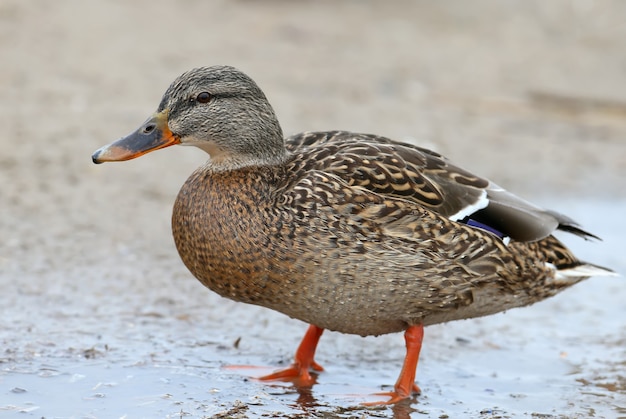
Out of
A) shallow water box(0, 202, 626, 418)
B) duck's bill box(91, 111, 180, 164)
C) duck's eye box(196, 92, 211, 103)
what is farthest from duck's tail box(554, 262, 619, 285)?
duck's bill box(91, 111, 180, 164)

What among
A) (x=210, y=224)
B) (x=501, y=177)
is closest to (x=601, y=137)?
(x=501, y=177)

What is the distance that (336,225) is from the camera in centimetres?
482

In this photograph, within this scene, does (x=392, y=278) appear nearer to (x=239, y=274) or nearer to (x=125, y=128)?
(x=239, y=274)

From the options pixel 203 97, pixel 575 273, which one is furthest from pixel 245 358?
pixel 575 273

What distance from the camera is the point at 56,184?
7707 mm

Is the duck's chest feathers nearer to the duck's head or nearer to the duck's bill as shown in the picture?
the duck's head

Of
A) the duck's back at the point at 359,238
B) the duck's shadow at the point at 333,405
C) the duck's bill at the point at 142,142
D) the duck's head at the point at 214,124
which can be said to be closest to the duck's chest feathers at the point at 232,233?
the duck's back at the point at 359,238

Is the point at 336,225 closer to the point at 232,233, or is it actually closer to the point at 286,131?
the point at 232,233

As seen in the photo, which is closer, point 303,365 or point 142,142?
point 142,142

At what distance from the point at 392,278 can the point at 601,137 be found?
5.64m

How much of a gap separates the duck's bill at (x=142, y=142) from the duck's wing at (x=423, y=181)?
2.16ft

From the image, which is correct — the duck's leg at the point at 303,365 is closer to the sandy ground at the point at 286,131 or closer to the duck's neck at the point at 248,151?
the sandy ground at the point at 286,131

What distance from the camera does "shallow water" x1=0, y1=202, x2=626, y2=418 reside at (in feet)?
16.2

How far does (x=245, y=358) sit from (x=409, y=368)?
0.94m
